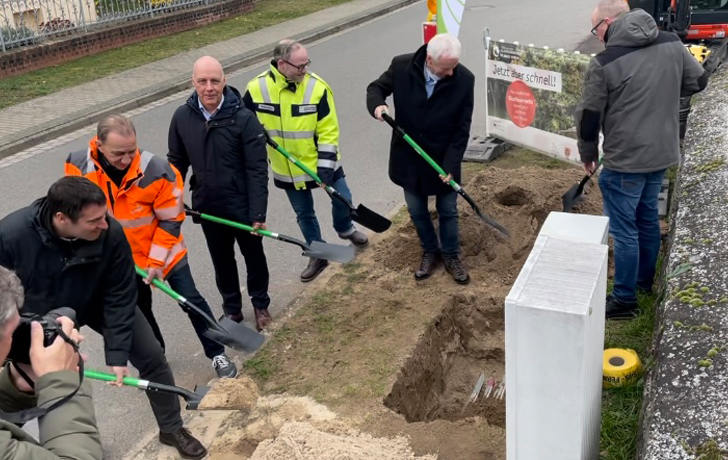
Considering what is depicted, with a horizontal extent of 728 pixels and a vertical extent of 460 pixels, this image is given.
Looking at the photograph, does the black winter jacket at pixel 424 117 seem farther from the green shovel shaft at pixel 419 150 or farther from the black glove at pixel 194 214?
the black glove at pixel 194 214

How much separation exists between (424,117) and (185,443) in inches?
113

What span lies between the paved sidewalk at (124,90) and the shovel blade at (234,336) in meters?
6.42

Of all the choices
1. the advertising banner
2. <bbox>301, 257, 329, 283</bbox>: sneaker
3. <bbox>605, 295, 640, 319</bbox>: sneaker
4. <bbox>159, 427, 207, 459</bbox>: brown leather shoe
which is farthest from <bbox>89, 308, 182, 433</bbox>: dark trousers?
the advertising banner

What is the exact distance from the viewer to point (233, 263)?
5594 millimetres

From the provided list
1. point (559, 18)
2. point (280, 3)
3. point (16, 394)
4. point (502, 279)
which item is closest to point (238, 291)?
point (502, 279)

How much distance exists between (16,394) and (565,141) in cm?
617

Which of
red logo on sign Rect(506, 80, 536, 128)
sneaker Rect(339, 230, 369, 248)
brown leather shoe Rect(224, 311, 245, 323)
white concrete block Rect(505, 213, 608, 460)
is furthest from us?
red logo on sign Rect(506, 80, 536, 128)

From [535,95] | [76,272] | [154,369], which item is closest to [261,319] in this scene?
[154,369]

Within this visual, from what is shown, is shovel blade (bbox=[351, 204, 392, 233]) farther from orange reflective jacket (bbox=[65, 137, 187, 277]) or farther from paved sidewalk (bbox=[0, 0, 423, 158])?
paved sidewalk (bbox=[0, 0, 423, 158])

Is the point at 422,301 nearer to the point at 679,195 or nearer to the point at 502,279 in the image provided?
the point at 502,279

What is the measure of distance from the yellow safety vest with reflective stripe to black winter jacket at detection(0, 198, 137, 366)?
229 cm

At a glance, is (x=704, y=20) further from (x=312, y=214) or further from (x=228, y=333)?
(x=228, y=333)

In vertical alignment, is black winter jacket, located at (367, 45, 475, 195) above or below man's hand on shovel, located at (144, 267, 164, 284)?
above

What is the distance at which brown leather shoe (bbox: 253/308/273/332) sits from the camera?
18.5 feet
